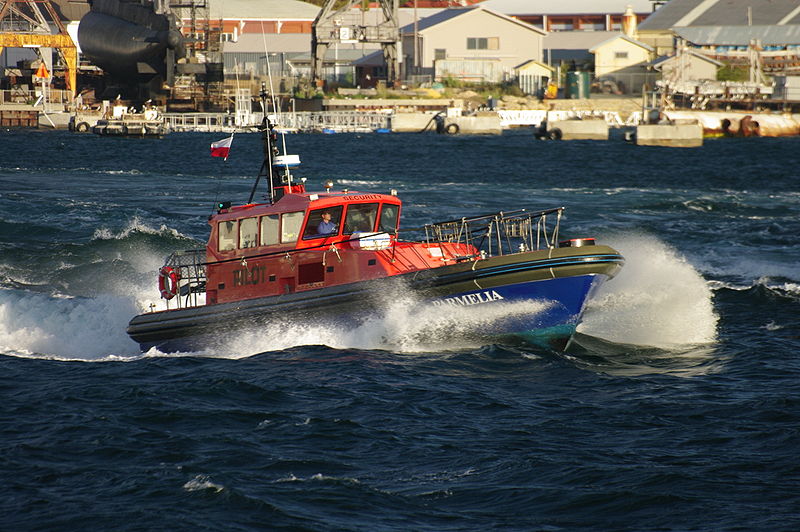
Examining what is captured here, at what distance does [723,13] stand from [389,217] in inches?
4877

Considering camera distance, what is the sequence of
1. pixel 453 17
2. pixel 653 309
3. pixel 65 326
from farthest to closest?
1. pixel 453 17
2. pixel 65 326
3. pixel 653 309

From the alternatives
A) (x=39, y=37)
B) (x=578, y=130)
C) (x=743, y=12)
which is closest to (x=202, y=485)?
(x=578, y=130)

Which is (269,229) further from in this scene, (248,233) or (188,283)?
(188,283)

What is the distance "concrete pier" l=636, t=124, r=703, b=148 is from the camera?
8462 centimetres

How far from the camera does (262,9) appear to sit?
500 ft

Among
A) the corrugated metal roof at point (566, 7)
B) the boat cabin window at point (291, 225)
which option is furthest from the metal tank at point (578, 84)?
the boat cabin window at point (291, 225)

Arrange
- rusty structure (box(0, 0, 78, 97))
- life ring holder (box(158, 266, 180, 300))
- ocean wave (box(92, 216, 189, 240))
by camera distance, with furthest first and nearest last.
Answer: rusty structure (box(0, 0, 78, 97)), ocean wave (box(92, 216, 189, 240)), life ring holder (box(158, 266, 180, 300))

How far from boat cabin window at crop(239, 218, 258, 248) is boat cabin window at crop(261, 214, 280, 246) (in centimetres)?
17

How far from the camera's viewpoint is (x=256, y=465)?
46.4 feet

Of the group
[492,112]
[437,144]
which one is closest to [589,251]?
[437,144]

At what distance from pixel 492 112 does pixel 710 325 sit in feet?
295

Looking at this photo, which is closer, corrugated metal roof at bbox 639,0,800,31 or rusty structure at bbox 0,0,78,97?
rusty structure at bbox 0,0,78,97

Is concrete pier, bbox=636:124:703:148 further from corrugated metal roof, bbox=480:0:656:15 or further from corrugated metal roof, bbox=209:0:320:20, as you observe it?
corrugated metal roof, bbox=209:0:320:20

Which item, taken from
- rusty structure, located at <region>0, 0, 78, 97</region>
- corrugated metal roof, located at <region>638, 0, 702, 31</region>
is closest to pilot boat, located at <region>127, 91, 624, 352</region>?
rusty structure, located at <region>0, 0, 78, 97</region>
